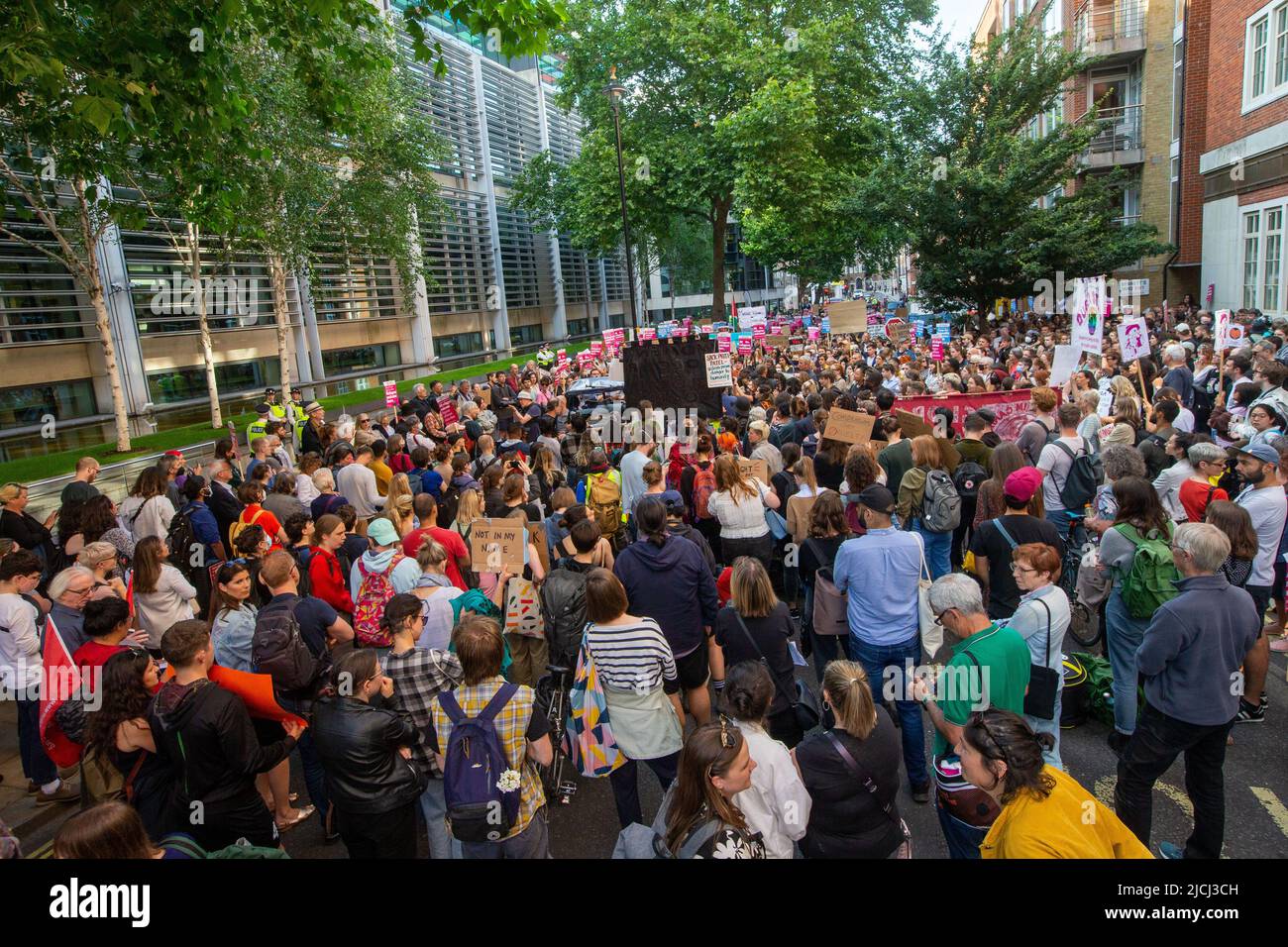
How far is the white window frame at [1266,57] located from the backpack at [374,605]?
20981 millimetres

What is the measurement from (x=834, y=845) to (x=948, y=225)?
67.8ft

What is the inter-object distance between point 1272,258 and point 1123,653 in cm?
1892

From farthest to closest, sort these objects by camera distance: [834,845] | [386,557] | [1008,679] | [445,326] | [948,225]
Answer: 1. [445,326]
2. [948,225]
3. [386,557]
4. [1008,679]
5. [834,845]

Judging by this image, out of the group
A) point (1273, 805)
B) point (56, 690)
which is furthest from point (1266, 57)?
point (56, 690)

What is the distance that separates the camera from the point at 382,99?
1816cm

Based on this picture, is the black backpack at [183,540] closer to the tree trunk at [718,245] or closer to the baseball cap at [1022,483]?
the baseball cap at [1022,483]

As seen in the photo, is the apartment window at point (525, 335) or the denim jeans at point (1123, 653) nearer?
the denim jeans at point (1123, 653)

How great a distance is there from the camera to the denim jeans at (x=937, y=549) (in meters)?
6.43

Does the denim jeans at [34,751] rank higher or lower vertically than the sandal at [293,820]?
higher

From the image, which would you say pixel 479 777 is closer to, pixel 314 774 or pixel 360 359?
pixel 314 774

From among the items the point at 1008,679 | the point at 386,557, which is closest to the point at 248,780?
the point at 386,557

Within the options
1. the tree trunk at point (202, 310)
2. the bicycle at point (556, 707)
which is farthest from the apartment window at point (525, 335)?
the bicycle at point (556, 707)

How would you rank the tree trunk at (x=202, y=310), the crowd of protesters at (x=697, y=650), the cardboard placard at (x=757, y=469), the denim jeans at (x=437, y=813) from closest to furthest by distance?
1. the crowd of protesters at (x=697, y=650)
2. the denim jeans at (x=437, y=813)
3. the cardboard placard at (x=757, y=469)
4. the tree trunk at (x=202, y=310)
